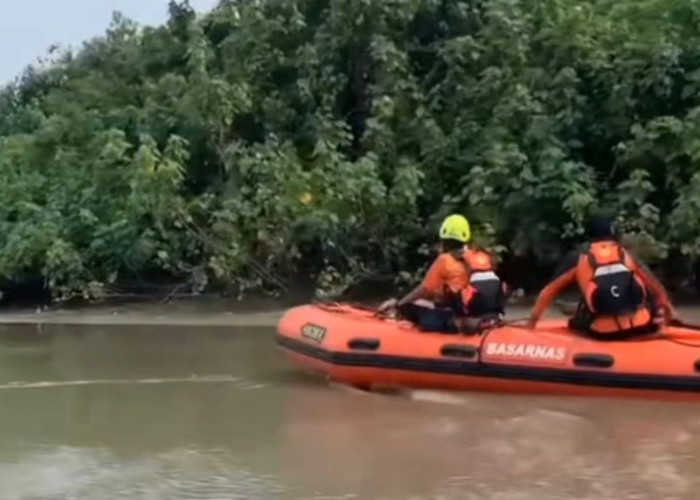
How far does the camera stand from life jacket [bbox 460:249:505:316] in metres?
8.73

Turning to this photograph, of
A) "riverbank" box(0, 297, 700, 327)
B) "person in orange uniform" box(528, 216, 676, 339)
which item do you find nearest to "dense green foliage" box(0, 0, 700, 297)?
"riverbank" box(0, 297, 700, 327)

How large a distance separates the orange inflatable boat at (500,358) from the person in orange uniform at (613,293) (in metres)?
0.10

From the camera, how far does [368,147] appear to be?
13930mm

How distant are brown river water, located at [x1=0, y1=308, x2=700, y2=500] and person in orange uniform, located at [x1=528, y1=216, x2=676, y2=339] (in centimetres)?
47

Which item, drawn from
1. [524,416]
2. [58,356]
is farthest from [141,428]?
[58,356]

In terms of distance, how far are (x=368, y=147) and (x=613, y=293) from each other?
5.99 metres

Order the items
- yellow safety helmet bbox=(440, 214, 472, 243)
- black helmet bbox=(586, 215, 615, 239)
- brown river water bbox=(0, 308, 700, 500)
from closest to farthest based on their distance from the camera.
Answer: brown river water bbox=(0, 308, 700, 500) → black helmet bbox=(586, 215, 615, 239) → yellow safety helmet bbox=(440, 214, 472, 243)

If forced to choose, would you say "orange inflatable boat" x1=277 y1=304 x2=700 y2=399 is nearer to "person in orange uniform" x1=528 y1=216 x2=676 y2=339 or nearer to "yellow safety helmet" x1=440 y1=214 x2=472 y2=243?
"person in orange uniform" x1=528 y1=216 x2=676 y2=339

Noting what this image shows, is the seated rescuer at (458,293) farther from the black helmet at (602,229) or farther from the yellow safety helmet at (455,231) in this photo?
the black helmet at (602,229)

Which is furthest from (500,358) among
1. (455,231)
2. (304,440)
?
(304,440)

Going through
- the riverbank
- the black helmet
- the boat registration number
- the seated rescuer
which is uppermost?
the black helmet

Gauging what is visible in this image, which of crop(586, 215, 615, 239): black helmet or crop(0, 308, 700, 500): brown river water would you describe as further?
crop(586, 215, 615, 239): black helmet

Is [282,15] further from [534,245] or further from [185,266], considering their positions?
[534,245]

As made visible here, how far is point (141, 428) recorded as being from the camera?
7.95 m
